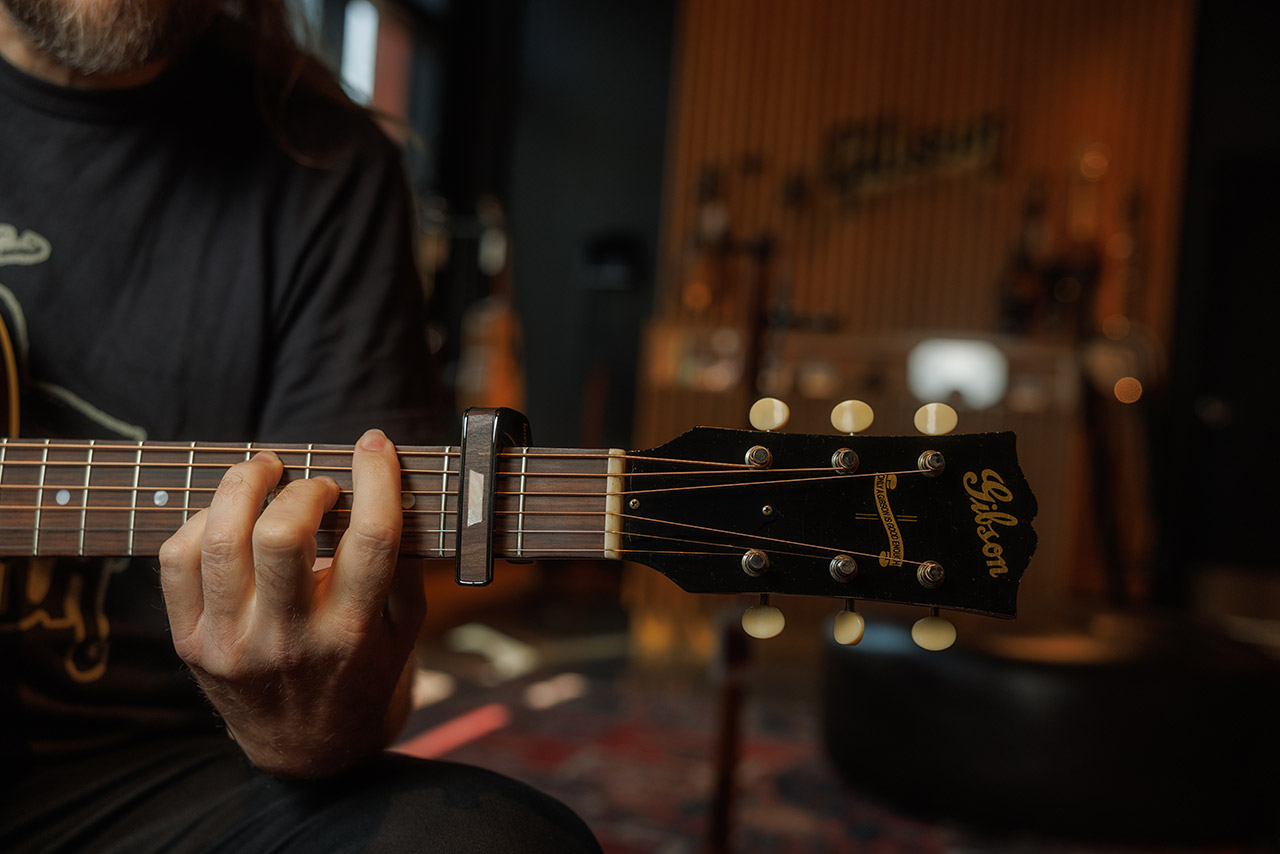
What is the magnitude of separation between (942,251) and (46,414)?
4.73 m

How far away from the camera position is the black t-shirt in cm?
80

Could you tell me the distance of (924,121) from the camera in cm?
500

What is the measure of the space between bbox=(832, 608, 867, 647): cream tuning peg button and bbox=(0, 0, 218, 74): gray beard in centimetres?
74

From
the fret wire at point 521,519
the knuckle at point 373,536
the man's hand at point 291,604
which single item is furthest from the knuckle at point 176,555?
the fret wire at point 521,519

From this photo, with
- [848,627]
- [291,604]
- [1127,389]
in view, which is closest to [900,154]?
[1127,389]

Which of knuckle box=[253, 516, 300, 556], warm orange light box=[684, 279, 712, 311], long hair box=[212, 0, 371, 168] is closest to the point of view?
knuckle box=[253, 516, 300, 556]

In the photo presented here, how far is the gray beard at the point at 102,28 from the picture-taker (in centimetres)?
78

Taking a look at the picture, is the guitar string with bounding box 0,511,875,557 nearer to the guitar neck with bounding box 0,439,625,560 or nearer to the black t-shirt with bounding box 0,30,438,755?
the guitar neck with bounding box 0,439,625,560

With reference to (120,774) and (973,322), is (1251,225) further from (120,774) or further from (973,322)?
(120,774)

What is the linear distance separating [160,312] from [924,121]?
15.9 ft

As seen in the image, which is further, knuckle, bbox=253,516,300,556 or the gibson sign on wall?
the gibson sign on wall

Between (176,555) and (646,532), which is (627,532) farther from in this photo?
(176,555)

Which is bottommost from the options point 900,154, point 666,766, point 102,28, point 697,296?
point 666,766

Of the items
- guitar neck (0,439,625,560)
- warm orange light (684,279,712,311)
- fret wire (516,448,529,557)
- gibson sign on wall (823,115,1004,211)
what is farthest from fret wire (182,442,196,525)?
gibson sign on wall (823,115,1004,211)
